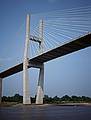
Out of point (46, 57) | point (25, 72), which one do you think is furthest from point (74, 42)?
point (25, 72)

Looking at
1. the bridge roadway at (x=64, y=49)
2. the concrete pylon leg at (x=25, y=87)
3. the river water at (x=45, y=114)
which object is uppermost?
the bridge roadway at (x=64, y=49)

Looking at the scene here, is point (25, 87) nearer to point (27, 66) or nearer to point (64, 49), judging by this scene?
point (27, 66)

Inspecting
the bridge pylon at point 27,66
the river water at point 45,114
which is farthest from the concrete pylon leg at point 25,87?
the river water at point 45,114

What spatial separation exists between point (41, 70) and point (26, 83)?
158 inches

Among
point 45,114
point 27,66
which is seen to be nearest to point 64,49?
point 27,66

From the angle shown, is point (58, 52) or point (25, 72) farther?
point (25, 72)

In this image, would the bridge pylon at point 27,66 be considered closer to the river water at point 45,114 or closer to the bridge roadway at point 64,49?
the bridge roadway at point 64,49

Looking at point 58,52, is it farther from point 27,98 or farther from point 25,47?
point 27,98

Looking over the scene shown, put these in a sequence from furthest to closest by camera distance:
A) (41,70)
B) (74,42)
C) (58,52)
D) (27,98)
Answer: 1. (41,70)
2. (27,98)
3. (58,52)
4. (74,42)

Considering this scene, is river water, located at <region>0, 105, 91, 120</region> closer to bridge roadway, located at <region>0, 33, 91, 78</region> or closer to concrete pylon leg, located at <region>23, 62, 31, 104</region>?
bridge roadway, located at <region>0, 33, 91, 78</region>

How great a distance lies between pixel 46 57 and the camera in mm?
38844

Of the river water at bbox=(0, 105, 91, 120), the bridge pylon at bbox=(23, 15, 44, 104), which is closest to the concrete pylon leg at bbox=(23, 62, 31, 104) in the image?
the bridge pylon at bbox=(23, 15, 44, 104)

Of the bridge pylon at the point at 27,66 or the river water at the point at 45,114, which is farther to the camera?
the bridge pylon at the point at 27,66

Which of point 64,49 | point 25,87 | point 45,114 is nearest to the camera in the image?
point 45,114
